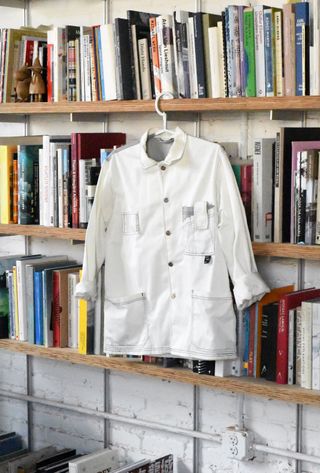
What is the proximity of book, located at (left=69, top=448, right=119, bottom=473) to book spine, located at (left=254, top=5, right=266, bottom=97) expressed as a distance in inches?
52.9

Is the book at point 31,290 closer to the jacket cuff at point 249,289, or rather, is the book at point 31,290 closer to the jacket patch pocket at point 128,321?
the jacket patch pocket at point 128,321

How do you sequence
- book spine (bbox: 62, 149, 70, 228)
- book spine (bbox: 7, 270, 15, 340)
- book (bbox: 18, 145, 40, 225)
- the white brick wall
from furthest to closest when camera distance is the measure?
1. book spine (bbox: 7, 270, 15, 340)
2. book (bbox: 18, 145, 40, 225)
3. book spine (bbox: 62, 149, 70, 228)
4. the white brick wall

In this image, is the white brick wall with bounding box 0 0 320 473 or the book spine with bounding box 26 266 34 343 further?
the book spine with bounding box 26 266 34 343

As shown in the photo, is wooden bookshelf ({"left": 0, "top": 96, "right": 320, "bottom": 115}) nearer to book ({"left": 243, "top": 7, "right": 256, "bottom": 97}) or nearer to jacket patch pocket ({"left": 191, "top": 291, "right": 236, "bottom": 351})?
book ({"left": 243, "top": 7, "right": 256, "bottom": 97})

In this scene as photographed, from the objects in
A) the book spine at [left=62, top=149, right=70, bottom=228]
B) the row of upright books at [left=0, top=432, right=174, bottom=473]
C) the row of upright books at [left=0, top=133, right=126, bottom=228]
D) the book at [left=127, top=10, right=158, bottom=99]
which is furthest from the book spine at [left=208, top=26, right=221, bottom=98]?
the row of upright books at [left=0, top=432, right=174, bottom=473]

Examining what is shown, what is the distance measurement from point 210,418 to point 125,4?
1.39 meters

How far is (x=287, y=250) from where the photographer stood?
8.79 feet

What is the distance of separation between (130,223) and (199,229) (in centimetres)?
24

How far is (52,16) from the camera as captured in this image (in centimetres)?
343

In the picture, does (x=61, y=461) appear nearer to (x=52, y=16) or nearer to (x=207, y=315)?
(x=207, y=315)

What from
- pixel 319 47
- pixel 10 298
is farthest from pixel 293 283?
pixel 10 298

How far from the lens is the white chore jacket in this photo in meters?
2.80

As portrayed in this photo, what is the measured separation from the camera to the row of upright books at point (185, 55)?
8.54 ft

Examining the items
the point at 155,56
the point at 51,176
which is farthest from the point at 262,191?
the point at 51,176
